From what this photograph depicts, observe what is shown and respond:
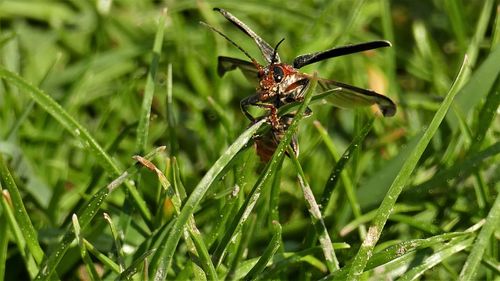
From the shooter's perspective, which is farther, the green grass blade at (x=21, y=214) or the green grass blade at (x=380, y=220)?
the green grass blade at (x=21, y=214)

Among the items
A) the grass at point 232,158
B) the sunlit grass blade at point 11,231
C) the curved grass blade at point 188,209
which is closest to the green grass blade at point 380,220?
the grass at point 232,158

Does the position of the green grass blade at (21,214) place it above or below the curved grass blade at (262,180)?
below

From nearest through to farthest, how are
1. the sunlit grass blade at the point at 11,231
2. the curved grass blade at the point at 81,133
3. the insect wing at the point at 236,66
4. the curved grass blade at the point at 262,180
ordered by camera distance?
the curved grass blade at the point at 262,180 < the sunlit grass blade at the point at 11,231 < the curved grass blade at the point at 81,133 < the insect wing at the point at 236,66

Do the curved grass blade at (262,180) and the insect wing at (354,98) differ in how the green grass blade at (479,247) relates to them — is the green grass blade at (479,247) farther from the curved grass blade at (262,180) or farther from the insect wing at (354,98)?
the curved grass blade at (262,180)

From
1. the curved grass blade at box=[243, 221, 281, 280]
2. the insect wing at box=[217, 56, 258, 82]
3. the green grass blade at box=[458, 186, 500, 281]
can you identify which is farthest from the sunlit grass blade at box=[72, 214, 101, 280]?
the green grass blade at box=[458, 186, 500, 281]

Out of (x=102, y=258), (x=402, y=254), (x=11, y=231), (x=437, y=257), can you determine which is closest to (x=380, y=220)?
(x=402, y=254)

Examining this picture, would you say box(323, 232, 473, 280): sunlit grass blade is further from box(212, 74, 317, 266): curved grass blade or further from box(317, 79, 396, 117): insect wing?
box(317, 79, 396, 117): insect wing

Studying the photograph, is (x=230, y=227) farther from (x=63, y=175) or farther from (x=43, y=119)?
(x=43, y=119)
